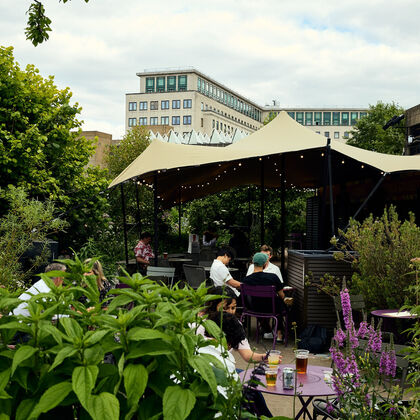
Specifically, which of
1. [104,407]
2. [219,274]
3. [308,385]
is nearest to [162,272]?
[219,274]

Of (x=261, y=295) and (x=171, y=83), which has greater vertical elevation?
(x=171, y=83)

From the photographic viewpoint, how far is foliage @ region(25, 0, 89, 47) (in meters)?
5.96

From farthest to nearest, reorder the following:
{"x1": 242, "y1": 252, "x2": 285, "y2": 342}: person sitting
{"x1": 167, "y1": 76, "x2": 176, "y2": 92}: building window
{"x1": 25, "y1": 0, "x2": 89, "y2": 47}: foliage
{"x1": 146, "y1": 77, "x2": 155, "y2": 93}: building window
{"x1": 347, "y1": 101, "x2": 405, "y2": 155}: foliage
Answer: {"x1": 146, "y1": 77, "x2": 155, "y2": 93}: building window, {"x1": 167, "y1": 76, "x2": 176, "y2": 92}: building window, {"x1": 347, "y1": 101, "x2": 405, "y2": 155}: foliage, {"x1": 242, "y1": 252, "x2": 285, "y2": 342}: person sitting, {"x1": 25, "y1": 0, "x2": 89, "y2": 47}: foliage

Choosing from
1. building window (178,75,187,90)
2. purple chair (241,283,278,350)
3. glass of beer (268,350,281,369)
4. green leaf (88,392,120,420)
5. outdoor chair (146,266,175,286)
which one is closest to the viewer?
green leaf (88,392,120,420)

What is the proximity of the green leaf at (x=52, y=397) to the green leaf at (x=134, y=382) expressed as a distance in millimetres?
144

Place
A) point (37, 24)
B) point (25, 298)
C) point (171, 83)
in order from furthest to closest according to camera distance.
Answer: point (171, 83) < point (37, 24) < point (25, 298)

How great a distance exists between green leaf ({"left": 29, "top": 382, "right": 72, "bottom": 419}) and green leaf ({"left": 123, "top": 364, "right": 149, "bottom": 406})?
0.47 ft

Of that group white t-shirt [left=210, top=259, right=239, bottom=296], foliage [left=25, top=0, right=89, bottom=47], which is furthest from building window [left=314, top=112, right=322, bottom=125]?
foliage [left=25, top=0, right=89, bottom=47]

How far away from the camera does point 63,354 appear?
135 centimetres

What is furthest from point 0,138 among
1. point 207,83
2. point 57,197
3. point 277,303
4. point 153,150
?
point 207,83

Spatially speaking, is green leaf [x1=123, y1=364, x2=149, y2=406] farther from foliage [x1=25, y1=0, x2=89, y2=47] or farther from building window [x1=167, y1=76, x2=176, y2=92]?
building window [x1=167, y1=76, x2=176, y2=92]

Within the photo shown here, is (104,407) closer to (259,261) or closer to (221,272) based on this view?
(259,261)

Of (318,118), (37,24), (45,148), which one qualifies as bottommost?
(45,148)

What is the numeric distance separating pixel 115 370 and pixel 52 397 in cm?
17
